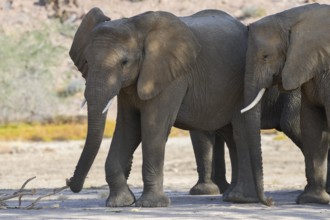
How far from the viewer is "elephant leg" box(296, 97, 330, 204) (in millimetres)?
12461

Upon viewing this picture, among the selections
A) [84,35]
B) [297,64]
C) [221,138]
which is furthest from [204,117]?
[221,138]

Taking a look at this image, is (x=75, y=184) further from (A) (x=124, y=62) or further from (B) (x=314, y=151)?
(B) (x=314, y=151)

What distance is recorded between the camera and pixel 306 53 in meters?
12.0

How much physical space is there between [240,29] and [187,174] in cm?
757

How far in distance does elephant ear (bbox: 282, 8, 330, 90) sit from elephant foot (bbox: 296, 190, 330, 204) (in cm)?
115

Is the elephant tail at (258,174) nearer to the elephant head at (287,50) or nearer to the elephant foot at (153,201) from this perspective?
the elephant head at (287,50)

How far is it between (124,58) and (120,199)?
4.33ft

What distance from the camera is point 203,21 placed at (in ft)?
42.8

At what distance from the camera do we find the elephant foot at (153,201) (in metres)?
12.1

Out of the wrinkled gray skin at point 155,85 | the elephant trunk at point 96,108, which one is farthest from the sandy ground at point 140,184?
the elephant trunk at point 96,108

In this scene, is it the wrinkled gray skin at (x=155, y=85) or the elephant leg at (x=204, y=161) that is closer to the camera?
the wrinkled gray skin at (x=155, y=85)

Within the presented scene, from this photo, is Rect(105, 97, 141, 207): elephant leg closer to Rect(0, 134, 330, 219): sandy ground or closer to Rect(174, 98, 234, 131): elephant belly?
Rect(0, 134, 330, 219): sandy ground

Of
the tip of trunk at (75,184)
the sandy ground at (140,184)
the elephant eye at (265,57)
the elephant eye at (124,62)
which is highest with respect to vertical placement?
Result: the elephant eye at (265,57)

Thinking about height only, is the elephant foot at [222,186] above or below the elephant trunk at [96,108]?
below
